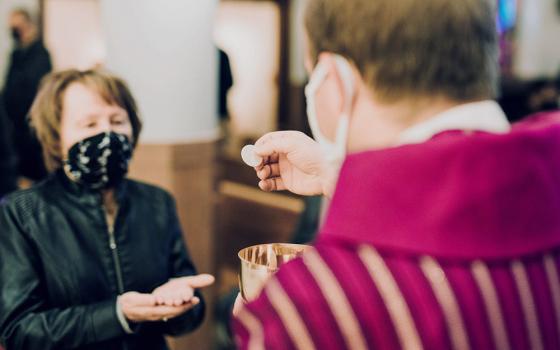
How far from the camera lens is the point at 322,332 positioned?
0.74 metres

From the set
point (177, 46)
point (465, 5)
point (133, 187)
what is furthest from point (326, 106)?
point (177, 46)

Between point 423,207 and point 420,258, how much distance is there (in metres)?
0.06

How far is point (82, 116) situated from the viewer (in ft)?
6.15

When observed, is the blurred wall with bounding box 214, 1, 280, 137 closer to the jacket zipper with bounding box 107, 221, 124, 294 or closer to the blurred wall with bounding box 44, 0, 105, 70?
the blurred wall with bounding box 44, 0, 105, 70

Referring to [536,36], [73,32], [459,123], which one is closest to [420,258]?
[459,123]

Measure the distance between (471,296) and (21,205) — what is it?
4.38 ft

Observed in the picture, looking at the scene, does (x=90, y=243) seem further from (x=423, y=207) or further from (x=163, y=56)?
(x=163, y=56)

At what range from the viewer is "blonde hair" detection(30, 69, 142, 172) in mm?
1899

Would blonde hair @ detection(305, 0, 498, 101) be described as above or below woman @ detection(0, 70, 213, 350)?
above

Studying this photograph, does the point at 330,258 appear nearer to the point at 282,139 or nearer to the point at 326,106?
the point at 326,106

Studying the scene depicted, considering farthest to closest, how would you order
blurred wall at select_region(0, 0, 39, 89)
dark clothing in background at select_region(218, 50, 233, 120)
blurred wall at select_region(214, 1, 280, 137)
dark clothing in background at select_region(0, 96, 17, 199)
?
blurred wall at select_region(214, 1, 280, 137)
blurred wall at select_region(0, 0, 39, 89)
dark clothing in background at select_region(218, 50, 233, 120)
dark clothing in background at select_region(0, 96, 17, 199)

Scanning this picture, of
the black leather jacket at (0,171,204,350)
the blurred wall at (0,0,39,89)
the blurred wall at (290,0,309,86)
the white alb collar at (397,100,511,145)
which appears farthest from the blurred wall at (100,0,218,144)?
the blurred wall at (290,0,309,86)

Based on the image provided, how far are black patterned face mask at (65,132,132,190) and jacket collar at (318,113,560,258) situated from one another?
115 cm

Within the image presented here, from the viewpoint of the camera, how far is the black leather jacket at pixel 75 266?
5.50 ft
